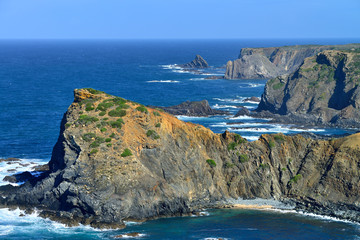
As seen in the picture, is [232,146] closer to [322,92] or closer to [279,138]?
[279,138]

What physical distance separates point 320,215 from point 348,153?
10473mm

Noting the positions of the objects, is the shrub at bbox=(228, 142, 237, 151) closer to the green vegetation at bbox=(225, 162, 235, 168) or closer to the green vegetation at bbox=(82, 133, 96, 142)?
the green vegetation at bbox=(225, 162, 235, 168)

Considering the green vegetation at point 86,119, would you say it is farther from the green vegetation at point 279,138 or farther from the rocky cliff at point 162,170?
the green vegetation at point 279,138

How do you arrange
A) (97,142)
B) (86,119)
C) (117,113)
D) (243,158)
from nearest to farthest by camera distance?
(97,142)
(86,119)
(117,113)
(243,158)

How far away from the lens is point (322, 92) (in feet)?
452

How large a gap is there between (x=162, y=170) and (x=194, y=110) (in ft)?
239

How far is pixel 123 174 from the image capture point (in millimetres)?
67188

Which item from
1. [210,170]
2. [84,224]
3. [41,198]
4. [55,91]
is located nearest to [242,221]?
[210,170]

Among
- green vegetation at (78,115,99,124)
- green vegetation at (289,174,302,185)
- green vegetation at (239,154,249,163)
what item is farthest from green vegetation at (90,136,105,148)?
green vegetation at (289,174,302,185)

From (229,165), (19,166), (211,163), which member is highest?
(211,163)

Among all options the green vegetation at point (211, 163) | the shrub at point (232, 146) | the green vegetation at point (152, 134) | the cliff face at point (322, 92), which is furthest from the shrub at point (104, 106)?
the cliff face at point (322, 92)

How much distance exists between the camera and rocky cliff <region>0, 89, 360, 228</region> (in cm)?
6594

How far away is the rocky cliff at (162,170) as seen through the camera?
65.9m

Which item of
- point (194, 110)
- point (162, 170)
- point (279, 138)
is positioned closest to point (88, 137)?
point (162, 170)
